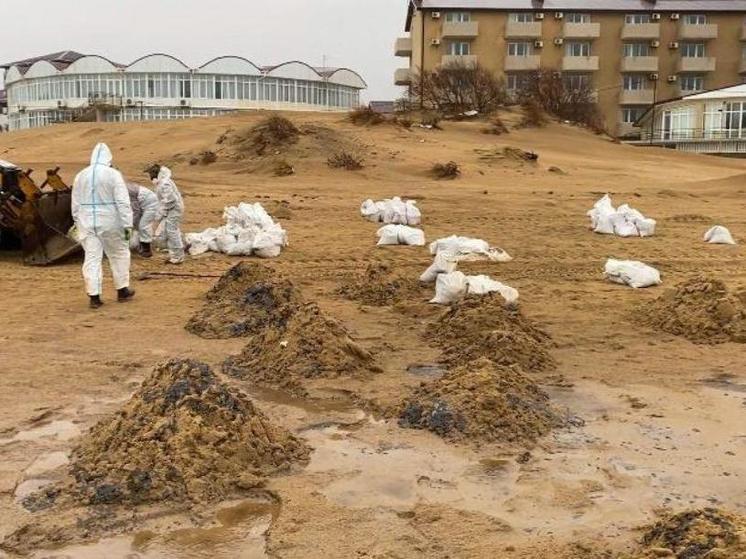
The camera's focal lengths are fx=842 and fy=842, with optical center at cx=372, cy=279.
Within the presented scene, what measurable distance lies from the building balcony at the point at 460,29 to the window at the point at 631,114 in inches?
431

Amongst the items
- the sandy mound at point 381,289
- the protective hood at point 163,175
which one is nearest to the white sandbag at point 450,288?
the sandy mound at point 381,289

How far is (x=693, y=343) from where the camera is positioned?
6.82 m

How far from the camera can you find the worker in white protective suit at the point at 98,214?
7871mm

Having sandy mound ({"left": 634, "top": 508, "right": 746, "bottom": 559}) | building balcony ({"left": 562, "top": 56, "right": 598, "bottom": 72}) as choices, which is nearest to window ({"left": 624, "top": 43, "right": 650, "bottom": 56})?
building balcony ({"left": 562, "top": 56, "right": 598, "bottom": 72})

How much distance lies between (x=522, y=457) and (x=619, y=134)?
169 feet

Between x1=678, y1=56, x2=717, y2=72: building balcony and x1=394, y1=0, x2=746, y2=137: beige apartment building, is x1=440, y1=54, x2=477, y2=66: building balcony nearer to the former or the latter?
x1=394, y1=0, x2=746, y2=137: beige apartment building

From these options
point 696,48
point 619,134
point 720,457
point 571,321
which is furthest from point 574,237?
point 696,48

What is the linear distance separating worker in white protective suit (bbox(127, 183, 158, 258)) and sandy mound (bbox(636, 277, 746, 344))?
19.0 feet

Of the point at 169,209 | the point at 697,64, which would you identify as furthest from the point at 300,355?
the point at 697,64

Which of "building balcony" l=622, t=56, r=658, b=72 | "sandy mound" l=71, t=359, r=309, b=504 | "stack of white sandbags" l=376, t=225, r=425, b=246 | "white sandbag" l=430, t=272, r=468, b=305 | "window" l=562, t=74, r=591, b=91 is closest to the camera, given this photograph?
"sandy mound" l=71, t=359, r=309, b=504

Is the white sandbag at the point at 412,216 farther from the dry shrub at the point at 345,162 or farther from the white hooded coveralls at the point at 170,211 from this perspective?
the dry shrub at the point at 345,162

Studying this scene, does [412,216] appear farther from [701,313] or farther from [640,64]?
[640,64]

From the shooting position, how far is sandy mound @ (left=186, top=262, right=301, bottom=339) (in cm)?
694

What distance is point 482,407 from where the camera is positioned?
4781 millimetres
